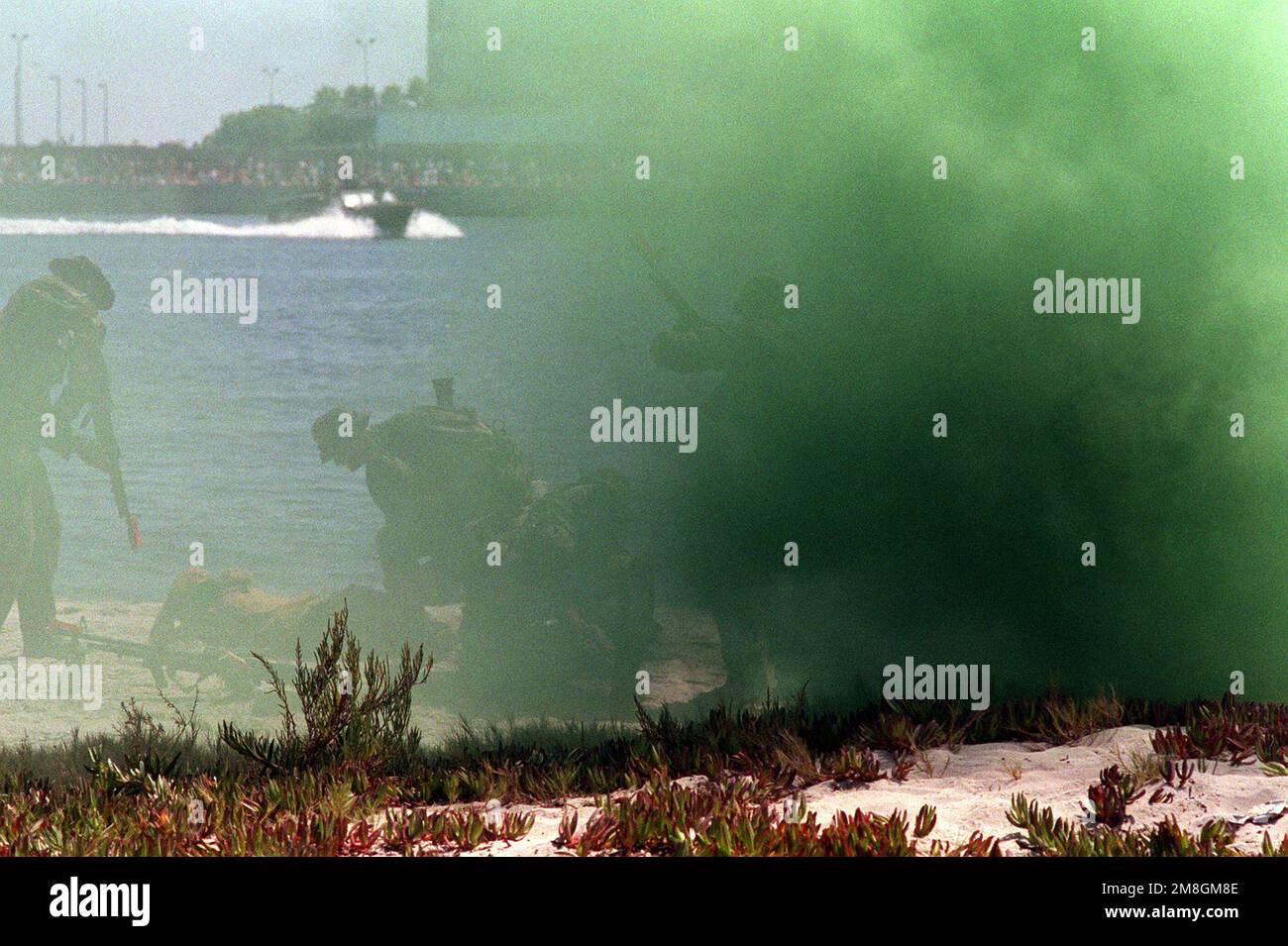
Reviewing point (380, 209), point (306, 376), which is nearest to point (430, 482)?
point (306, 376)

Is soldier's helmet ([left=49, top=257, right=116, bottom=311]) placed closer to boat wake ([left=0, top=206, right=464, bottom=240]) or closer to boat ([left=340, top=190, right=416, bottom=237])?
boat wake ([left=0, top=206, right=464, bottom=240])

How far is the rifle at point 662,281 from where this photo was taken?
442 inches

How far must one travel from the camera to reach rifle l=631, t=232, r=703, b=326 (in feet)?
36.9

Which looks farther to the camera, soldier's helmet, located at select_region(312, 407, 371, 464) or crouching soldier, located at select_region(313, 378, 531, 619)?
soldier's helmet, located at select_region(312, 407, 371, 464)

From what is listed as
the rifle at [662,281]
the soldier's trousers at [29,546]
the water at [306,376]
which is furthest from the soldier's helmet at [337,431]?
the rifle at [662,281]

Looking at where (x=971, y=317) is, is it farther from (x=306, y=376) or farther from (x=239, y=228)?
(x=239, y=228)

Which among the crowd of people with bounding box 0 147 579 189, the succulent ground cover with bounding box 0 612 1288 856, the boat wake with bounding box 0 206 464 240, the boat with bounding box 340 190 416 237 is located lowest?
the succulent ground cover with bounding box 0 612 1288 856

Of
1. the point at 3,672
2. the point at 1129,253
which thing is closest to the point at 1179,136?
the point at 1129,253

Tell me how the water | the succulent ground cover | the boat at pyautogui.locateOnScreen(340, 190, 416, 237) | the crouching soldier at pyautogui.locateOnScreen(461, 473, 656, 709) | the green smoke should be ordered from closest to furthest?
the succulent ground cover → the green smoke → the crouching soldier at pyautogui.locateOnScreen(461, 473, 656, 709) → the water → the boat at pyautogui.locateOnScreen(340, 190, 416, 237)

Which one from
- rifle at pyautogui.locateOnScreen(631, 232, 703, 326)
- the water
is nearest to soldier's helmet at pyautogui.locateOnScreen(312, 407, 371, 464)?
the water

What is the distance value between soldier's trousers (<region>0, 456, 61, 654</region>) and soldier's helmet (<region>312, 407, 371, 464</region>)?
235cm

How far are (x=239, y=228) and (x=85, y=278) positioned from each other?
1516 mm

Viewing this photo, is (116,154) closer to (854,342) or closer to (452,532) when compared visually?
(452,532)

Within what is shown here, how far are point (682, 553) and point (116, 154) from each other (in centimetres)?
666
